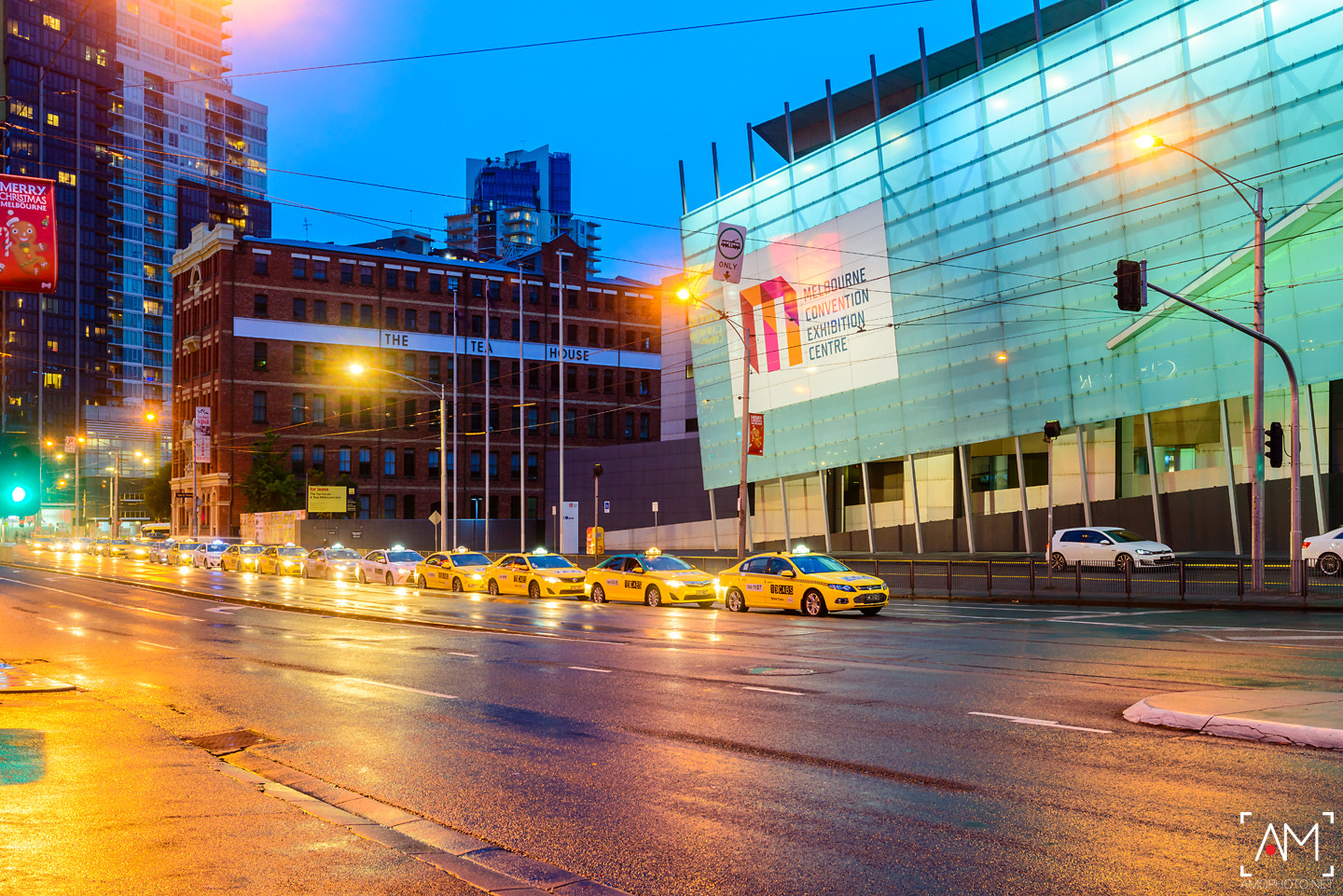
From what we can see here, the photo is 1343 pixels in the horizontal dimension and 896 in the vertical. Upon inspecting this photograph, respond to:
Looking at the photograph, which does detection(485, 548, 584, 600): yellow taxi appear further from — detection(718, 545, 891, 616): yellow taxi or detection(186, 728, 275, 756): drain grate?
detection(186, 728, 275, 756): drain grate

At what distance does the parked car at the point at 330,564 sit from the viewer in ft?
159

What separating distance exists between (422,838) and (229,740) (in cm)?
442

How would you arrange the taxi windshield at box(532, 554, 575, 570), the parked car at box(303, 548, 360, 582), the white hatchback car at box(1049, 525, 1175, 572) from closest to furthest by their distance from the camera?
1. the white hatchback car at box(1049, 525, 1175, 572)
2. the taxi windshield at box(532, 554, 575, 570)
3. the parked car at box(303, 548, 360, 582)

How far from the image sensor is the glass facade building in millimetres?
35250

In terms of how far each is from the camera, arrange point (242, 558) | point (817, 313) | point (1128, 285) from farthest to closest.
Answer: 1. point (242, 558)
2. point (817, 313)
3. point (1128, 285)

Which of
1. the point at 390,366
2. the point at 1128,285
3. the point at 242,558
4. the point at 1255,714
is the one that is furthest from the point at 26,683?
the point at 390,366

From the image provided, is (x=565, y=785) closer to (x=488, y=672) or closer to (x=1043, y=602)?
(x=488, y=672)

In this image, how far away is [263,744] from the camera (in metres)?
10.3

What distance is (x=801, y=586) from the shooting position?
2650 cm

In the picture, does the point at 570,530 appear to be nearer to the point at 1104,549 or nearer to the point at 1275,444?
the point at 1104,549

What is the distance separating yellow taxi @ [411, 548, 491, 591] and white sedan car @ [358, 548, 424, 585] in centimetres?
90

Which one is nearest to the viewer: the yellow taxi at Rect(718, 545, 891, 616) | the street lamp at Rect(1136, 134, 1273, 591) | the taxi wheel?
the yellow taxi at Rect(718, 545, 891, 616)

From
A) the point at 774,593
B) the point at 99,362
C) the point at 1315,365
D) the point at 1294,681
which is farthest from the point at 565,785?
the point at 99,362

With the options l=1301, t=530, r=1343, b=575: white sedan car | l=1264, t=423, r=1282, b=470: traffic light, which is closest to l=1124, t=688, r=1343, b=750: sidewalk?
l=1264, t=423, r=1282, b=470: traffic light
